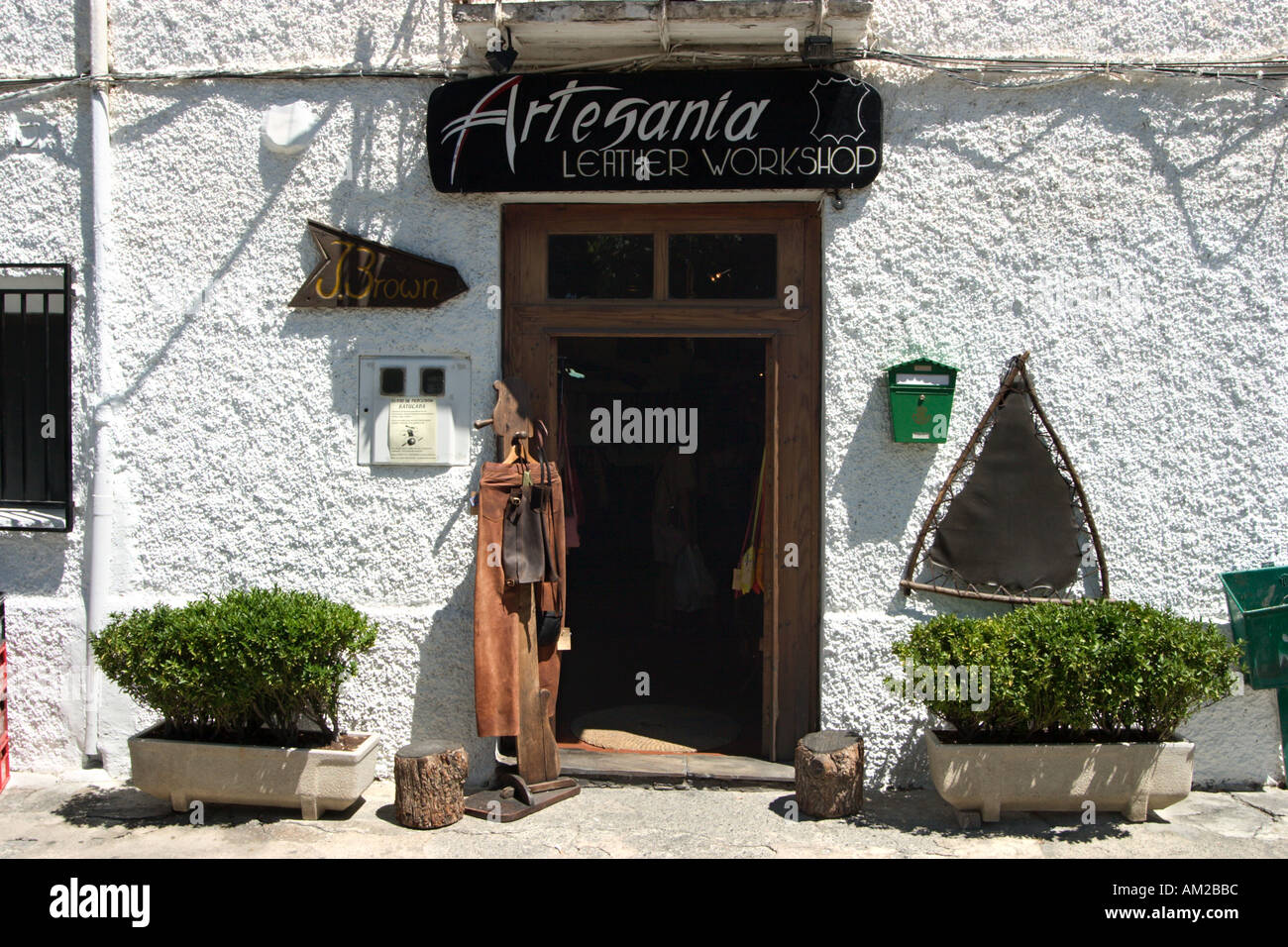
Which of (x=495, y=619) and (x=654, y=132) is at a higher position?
(x=654, y=132)

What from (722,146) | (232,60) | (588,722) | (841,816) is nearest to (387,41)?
(232,60)

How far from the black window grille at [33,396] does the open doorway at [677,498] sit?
2836mm

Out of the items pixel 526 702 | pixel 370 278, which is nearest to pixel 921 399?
pixel 526 702

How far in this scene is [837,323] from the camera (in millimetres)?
5047

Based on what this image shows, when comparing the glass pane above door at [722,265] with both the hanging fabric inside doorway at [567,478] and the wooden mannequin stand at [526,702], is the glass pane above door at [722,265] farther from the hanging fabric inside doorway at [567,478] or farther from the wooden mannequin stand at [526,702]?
the wooden mannequin stand at [526,702]

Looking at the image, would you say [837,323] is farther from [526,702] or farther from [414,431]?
[526,702]

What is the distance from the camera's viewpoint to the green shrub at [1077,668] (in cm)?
427

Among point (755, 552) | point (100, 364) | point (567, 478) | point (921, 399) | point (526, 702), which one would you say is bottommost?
point (526, 702)

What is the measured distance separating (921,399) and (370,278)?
2799mm

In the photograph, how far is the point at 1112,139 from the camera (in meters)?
5.00

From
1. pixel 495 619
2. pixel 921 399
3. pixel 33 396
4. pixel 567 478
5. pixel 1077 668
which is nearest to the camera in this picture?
pixel 1077 668

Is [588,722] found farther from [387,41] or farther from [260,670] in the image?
[387,41]
